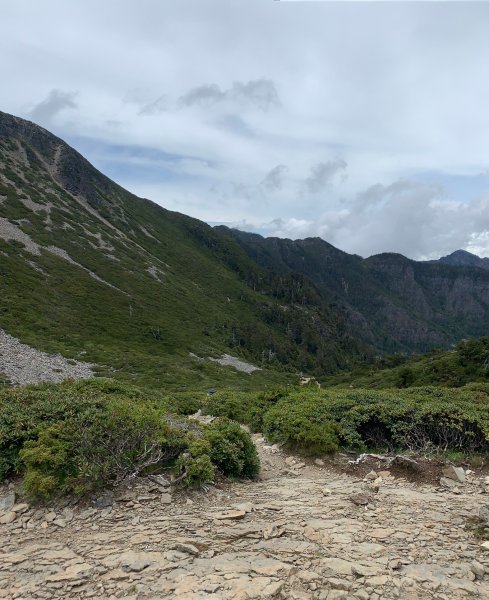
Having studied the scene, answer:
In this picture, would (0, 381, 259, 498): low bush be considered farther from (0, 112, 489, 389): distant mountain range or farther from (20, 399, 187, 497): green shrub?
(0, 112, 489, 389): distant mountain range

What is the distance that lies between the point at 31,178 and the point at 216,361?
109 m

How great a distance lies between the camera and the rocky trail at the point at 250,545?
18.6 ft

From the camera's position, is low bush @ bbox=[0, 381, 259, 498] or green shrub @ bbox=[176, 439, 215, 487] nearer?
low bush @ bbox=[0, 381, 259, 498]

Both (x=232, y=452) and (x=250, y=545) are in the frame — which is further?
(x=232, y=452)

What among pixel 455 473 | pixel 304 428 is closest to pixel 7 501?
pixel 304 428

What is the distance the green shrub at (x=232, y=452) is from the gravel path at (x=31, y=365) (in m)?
31.3

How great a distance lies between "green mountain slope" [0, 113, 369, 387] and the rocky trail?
42903 millimetres

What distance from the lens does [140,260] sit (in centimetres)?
14288

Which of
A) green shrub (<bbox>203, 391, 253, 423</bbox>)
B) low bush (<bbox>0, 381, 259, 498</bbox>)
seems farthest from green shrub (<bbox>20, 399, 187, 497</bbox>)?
green shrub (<bbox>203, 391, 253, 423</bbox>)

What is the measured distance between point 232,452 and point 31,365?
38.2 metres

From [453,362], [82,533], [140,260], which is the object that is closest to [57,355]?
[82,533]

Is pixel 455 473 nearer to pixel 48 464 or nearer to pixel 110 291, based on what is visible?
pixel 48 464

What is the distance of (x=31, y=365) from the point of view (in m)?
41.4

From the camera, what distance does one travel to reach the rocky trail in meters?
5.68
